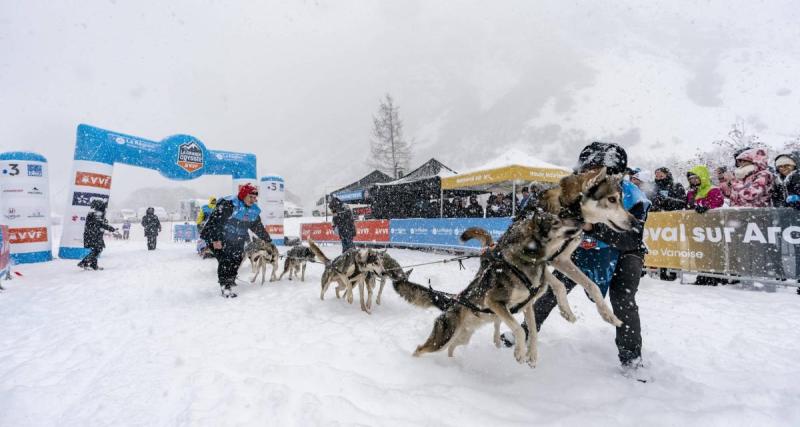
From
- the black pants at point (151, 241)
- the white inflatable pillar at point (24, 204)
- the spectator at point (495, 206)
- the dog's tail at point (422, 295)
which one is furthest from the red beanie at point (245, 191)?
the black pants at point (151, 241)

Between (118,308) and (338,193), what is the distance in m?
19.8

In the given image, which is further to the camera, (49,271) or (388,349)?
(49,271)

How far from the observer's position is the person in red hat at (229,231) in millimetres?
6180

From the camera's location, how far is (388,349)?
348 centimetres

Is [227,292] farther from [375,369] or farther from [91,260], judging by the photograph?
[91,260]

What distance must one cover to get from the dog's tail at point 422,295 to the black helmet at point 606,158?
5.10 ft

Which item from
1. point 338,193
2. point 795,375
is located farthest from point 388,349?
point 338,193

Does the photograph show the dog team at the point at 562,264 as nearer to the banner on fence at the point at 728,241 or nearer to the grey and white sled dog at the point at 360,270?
the grey and white sled dog at the point at 360,270

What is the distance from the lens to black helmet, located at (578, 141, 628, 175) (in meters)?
2.62

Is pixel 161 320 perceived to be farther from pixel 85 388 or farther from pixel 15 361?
pixel 85 388

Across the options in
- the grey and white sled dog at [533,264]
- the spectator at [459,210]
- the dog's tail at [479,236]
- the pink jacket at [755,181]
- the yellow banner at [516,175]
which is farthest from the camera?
the spectator at [459,210]

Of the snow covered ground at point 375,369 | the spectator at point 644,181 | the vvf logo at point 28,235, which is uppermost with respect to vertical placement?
the spectator at point 644,181

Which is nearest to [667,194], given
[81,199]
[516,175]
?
[516,175]

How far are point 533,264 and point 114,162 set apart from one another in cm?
1560
